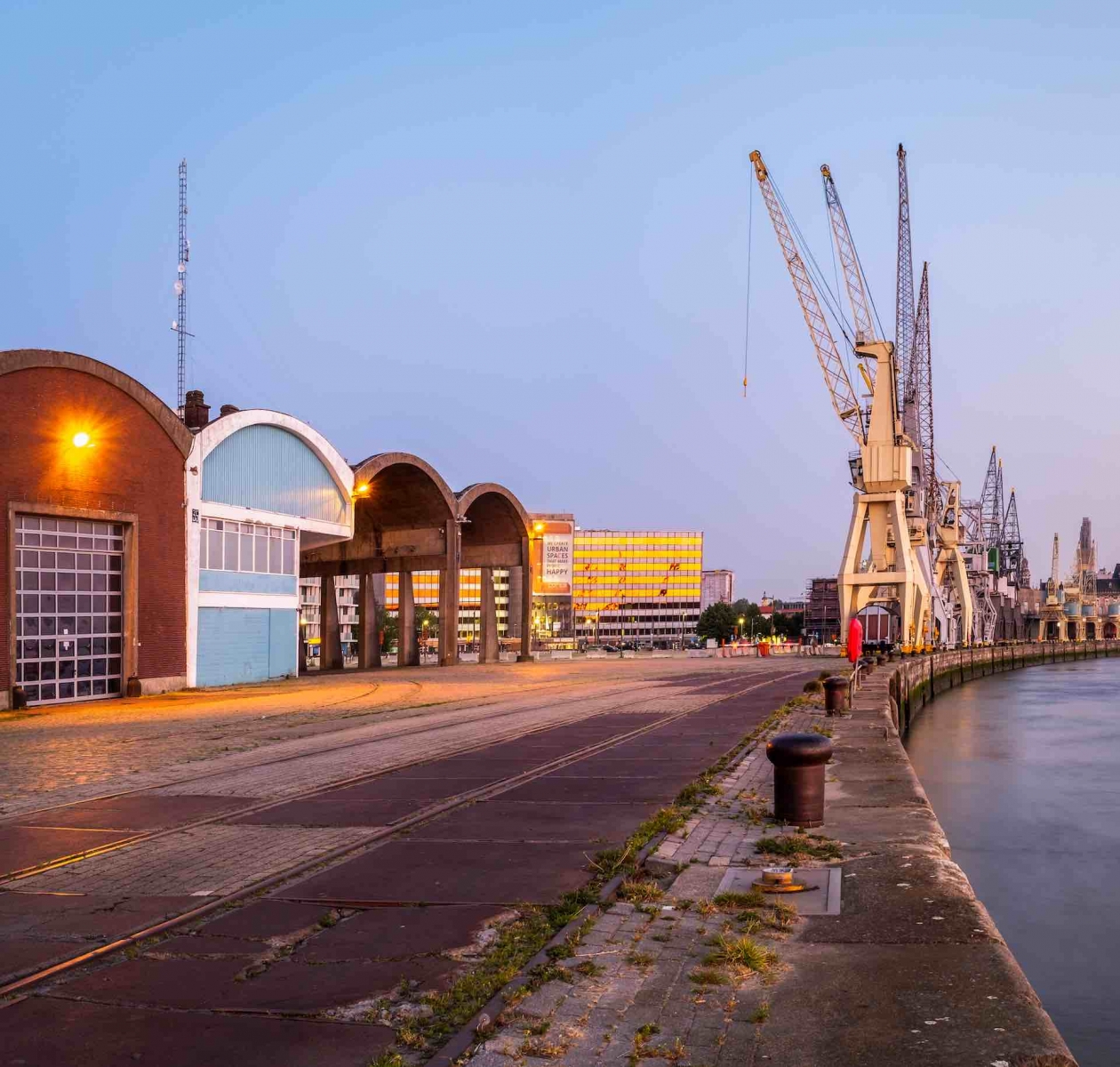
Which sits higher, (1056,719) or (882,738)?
(882,738)

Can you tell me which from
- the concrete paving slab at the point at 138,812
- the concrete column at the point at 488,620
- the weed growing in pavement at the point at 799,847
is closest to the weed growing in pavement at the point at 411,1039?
the weed growing in pavement at the point at 799,847

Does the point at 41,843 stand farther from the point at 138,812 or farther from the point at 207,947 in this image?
the point at 207,947

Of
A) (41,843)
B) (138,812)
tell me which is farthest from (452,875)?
(138,812)

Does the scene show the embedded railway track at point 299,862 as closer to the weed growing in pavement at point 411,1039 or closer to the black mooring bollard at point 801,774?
the weed growing in pavement at point 411,1039

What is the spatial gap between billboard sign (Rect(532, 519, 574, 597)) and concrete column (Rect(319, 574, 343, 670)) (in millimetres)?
28239

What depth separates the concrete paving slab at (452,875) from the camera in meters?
9.47

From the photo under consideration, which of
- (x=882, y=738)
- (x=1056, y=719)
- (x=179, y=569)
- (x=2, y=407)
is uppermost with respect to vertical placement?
(x=2, y=407)

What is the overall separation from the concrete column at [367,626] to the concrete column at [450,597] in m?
4.78

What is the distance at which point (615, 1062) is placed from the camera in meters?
5.77

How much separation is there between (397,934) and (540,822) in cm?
481

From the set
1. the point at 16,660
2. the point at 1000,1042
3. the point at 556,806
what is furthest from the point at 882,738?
the point at 16,660

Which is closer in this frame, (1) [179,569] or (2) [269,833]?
(2) [269,833]

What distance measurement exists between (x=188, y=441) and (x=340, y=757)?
80.0 feet

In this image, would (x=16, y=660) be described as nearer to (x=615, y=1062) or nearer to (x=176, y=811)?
(x=176, y=811)
